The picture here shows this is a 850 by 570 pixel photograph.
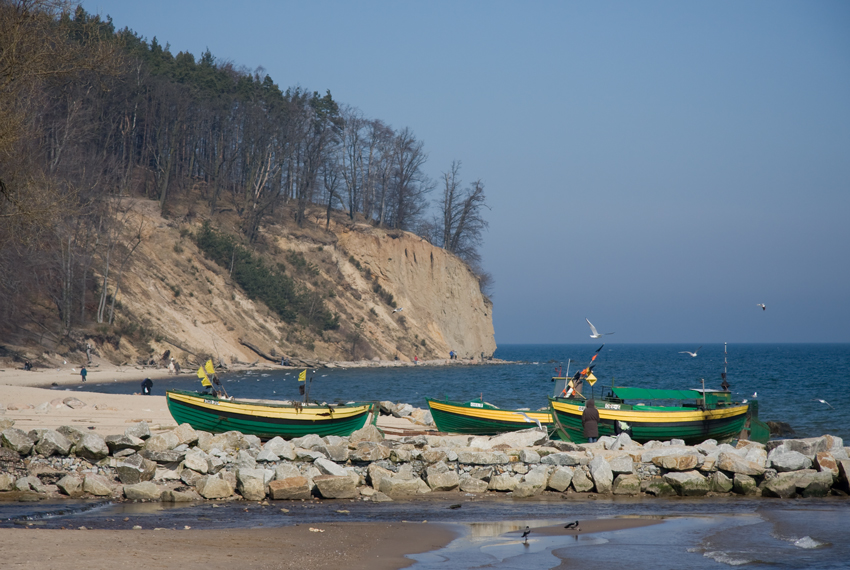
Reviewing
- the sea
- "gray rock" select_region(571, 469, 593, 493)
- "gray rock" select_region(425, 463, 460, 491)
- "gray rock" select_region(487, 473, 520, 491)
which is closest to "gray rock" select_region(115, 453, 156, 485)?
the sea

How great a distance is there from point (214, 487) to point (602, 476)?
788 cm

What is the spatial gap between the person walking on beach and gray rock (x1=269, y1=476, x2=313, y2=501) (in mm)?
7744

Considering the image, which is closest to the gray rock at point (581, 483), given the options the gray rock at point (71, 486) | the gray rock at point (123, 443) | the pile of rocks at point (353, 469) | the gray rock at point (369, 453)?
the pile of rocks at point (353, 469)

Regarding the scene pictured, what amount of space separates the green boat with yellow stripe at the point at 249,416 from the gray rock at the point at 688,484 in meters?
8.42

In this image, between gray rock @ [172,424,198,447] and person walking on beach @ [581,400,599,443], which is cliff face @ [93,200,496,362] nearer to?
gray rock @ [172,424,198,447]

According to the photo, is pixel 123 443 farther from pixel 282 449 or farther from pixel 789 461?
pixel 789 461

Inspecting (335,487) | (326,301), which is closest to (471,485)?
(335,487)

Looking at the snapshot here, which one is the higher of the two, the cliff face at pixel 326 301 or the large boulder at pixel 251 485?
the cliff face at pixel 326 301

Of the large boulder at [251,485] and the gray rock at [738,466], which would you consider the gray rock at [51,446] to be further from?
the gray rock at [738,466]

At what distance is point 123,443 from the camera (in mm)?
15586

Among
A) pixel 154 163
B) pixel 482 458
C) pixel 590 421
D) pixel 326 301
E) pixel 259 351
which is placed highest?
pixel 154 163

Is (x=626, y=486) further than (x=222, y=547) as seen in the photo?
Yes

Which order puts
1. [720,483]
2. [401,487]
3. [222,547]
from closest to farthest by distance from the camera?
1. [222,547]
2. [401,487]
3. [720,483]

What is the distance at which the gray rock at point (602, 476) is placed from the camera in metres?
15.5
